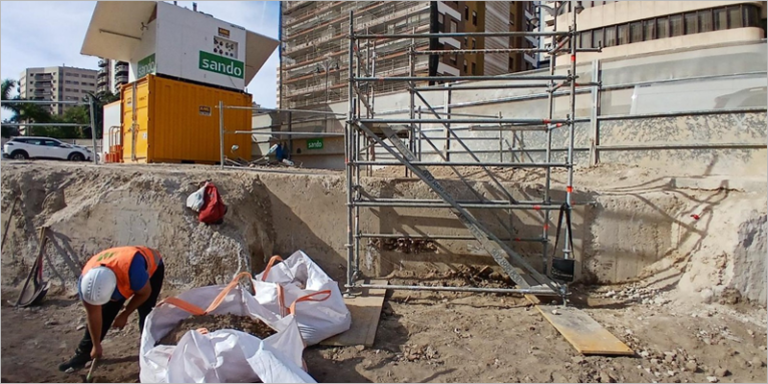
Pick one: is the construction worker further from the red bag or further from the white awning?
the white awning

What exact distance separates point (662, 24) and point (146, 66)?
23.4 meters

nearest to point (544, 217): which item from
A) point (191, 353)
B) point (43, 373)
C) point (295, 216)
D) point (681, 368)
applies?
point (681, 368)

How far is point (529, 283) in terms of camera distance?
494 cm

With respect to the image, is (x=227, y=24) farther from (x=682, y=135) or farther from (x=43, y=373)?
(x=682, y=135)

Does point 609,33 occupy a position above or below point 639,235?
above

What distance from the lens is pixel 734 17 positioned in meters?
19.3

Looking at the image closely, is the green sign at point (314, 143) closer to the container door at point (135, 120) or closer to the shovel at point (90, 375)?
the container door at point (135, 120)

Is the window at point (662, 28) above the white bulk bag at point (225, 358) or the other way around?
above

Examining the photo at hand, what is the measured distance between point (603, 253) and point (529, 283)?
1128 millimetres

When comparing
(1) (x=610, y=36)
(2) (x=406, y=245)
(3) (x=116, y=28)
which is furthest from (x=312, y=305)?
(1) (x=610, y=36)

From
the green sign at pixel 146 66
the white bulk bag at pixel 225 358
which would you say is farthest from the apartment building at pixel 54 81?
the white bulk bag at pixel 225 358

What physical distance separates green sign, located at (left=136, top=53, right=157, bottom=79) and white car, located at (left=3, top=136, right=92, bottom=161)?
9.30m

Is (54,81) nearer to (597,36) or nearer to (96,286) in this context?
(96,286)

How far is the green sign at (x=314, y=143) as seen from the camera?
17.0 metres
